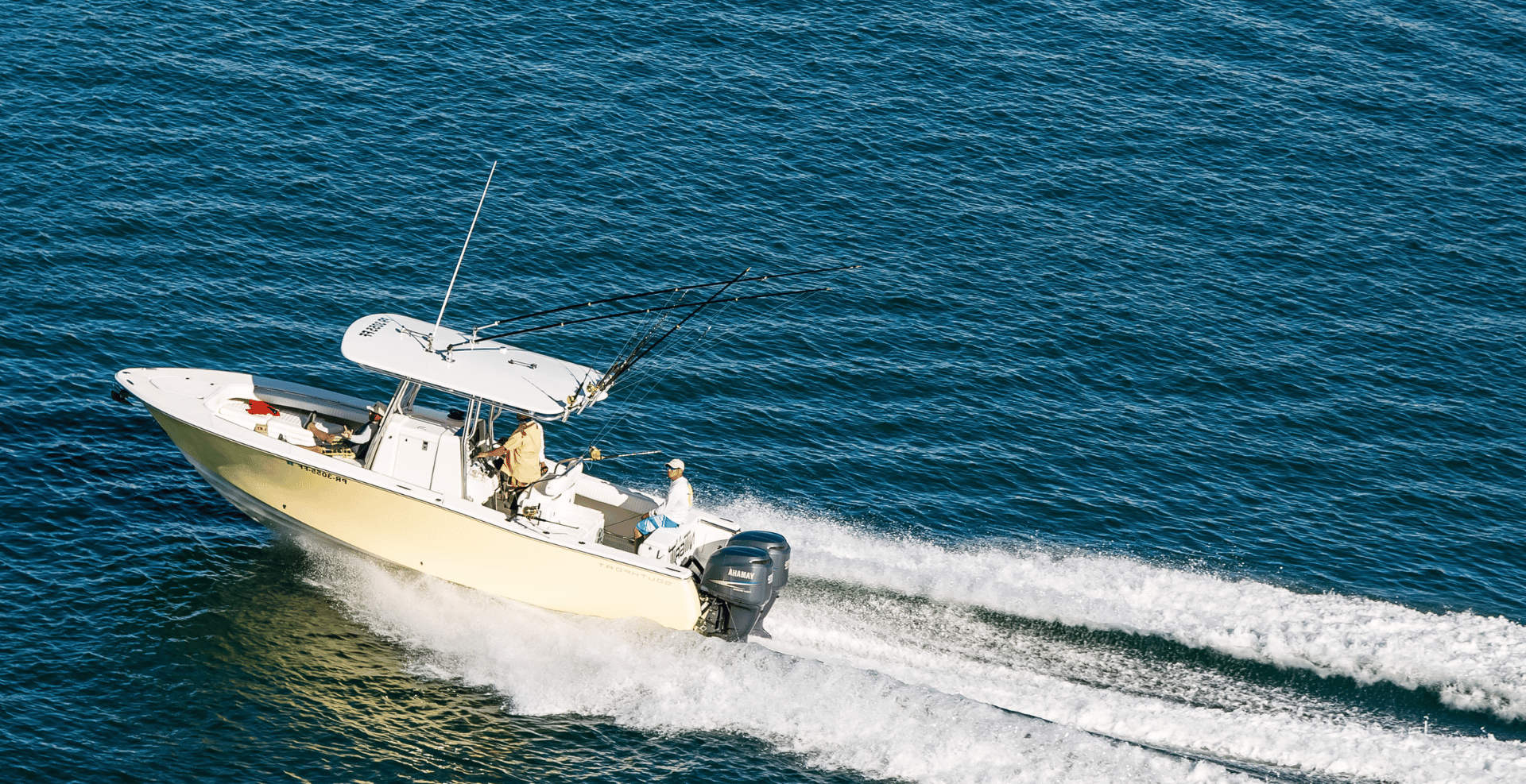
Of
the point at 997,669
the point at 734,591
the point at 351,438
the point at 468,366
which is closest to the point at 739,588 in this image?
the point at 734,591

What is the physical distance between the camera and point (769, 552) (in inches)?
818

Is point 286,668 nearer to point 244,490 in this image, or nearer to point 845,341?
point 244,490

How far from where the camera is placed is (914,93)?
1636 inches

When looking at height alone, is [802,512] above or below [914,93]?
below

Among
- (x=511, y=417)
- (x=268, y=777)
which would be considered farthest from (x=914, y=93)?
(x=268, y=777)

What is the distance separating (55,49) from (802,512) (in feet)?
78.6

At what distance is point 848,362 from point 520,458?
34.5 feet

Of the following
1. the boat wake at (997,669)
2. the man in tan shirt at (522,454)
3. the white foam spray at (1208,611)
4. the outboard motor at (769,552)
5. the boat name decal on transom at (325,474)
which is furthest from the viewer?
the white foam spray at (1208,611)

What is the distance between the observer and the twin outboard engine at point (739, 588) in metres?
20.4

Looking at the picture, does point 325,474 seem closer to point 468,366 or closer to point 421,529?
point 421,529

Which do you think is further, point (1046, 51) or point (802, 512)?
point (1046, 51)

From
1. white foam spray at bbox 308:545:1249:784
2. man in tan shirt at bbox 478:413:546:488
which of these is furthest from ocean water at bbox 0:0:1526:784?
man in tan shirt at bbox 478:413:546:488

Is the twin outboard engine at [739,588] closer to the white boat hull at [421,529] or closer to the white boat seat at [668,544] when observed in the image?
the white boat hull at [421,529]

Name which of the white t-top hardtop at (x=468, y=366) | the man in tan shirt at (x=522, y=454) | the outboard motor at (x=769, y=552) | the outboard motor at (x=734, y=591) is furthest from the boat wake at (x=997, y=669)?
the white t-top hardtop at (x=468, y=366)
